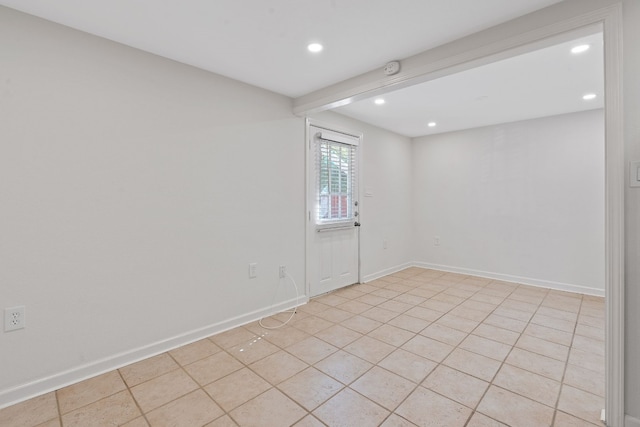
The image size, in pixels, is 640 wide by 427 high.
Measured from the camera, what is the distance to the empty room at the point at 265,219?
164 centimetres

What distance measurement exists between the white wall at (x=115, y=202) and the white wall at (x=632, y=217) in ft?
8.52

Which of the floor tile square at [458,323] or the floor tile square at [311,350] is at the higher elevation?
the floor tile square at [458,323]

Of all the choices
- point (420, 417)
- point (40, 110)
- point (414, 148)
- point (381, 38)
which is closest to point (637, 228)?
point (420, 417)

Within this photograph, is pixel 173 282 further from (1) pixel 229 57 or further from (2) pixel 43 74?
(1) pixel 229 57

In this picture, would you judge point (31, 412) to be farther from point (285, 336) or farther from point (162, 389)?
point (285, 336)

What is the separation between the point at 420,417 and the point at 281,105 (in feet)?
9.52

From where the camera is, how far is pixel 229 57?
2.32m

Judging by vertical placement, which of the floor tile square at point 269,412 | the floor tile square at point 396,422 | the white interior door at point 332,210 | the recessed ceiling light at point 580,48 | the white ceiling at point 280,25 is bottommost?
the floor tile square at point 396,422

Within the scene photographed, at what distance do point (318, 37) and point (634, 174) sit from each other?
195 centimetres

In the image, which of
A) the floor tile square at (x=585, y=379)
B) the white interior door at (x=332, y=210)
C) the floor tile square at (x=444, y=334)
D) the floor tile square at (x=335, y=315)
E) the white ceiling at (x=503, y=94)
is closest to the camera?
the floor tile square at (x=585, y=379)

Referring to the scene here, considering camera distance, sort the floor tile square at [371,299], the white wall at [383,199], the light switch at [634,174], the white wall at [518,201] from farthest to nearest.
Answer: the white wall at [383,199], the white wall at [518,201], the floor tile square at [371,299], the light switch at [634,174]

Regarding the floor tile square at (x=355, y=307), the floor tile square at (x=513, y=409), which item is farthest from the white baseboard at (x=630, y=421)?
the floor tile square at (x=355, y=307)

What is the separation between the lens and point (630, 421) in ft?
4.78

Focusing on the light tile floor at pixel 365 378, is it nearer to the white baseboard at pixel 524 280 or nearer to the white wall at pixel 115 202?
the white wall at pixel 115 202
